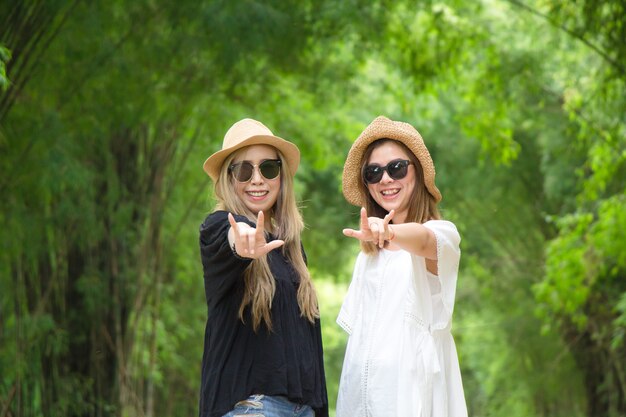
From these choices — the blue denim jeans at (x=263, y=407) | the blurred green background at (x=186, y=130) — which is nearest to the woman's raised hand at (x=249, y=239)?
the blue denim jeans at (x=263, y=407)

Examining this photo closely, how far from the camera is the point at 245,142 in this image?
3355 mm

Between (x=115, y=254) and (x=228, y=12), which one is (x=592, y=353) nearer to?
(x=115, y=254)

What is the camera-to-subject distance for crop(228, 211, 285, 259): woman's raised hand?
9.20 feet

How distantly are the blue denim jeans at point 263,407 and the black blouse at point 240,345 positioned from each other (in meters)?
0.02

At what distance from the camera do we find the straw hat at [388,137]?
343 cm

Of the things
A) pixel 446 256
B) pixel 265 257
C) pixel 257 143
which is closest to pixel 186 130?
pixel 257 143

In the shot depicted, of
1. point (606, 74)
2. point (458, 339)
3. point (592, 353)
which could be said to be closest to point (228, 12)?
point (606, 74)

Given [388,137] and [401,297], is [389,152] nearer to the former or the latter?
[388,137]

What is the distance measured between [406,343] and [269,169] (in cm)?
73

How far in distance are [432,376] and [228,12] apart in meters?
3.89

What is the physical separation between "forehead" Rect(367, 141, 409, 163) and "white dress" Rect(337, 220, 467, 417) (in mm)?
308

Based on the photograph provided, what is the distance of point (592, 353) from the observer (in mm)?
13398

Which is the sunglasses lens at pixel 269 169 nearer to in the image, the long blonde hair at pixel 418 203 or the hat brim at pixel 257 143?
the hat brim at pixel 257 143

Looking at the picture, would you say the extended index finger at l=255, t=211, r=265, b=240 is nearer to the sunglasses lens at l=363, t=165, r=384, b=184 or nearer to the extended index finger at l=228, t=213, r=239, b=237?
the extended index finger at l=228, t=213, r=239, b=237
